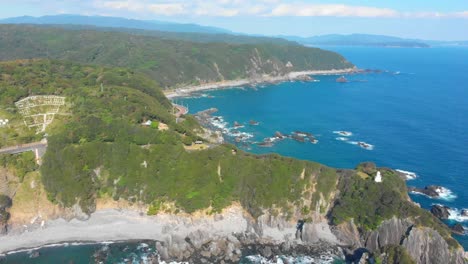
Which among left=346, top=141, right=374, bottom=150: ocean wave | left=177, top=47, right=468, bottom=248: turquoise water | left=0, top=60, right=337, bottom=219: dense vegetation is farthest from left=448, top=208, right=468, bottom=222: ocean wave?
left=346, top=141, right=374, bottom=150: ocean wave

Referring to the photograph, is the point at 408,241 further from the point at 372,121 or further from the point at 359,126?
the point at 372,121

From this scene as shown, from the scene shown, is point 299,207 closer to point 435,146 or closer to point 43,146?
point 43,146

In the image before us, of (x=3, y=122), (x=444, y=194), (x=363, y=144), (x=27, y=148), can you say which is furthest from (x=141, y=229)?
(x=363, y=144)

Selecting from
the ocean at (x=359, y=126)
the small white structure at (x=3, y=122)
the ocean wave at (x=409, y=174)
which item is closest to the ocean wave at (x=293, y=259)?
the ocean at (x=359, y=126)

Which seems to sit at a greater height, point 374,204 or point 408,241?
point 374,204

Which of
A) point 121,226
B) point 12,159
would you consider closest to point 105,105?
point 12,159

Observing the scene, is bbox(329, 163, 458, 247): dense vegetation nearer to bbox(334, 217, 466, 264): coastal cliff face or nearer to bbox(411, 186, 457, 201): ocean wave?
bbox(334, 217, 466, 264): coastal cliff face
